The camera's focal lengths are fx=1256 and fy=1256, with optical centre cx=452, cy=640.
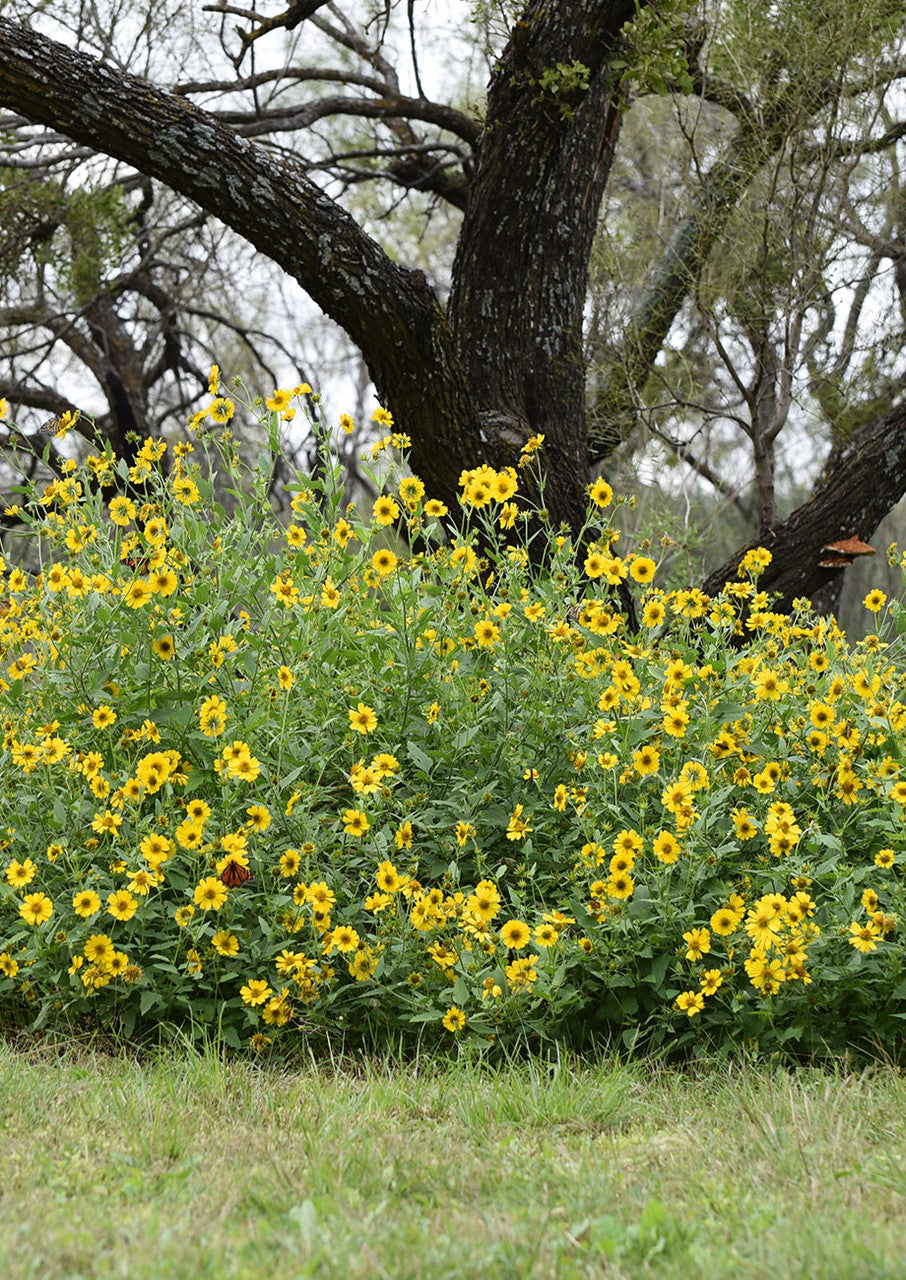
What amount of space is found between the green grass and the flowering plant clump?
0.59ft

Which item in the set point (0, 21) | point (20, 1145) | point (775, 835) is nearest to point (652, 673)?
point (775, 835)

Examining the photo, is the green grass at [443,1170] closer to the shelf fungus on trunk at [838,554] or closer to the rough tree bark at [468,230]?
the rough tree bark at [468,230]

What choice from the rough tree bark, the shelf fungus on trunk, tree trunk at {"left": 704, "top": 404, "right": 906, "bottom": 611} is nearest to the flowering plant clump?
the rough tree bark

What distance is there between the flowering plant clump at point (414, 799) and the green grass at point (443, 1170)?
0.18 metres

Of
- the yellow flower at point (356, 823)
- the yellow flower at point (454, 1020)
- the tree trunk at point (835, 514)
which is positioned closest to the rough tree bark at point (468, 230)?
the tree trunk at point (835, 514)

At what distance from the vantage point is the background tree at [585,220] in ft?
15.5

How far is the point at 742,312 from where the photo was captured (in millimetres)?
6824

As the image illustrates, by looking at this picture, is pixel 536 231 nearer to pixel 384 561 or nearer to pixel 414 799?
pixel 384 561

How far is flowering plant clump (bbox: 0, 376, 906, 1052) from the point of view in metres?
2.71

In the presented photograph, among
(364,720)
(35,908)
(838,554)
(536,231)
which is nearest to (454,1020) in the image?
(364,720)

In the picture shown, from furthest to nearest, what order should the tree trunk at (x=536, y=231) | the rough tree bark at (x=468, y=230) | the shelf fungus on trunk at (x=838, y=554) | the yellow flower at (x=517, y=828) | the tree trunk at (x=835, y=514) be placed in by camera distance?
the tree trunk at (x=835, y=514) < the shelf fungus on trunk at (x=838, y=554) < the tree trunk at (x=536, y=231) < the rough tree bark at (x=468, y=230) < the yellow flower at (x=517, y=828)

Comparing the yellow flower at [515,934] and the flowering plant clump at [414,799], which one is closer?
the yellow flower at [515,934]

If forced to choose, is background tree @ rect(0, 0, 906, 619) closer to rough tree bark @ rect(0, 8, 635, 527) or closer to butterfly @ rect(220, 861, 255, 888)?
rough tree bark @ rect(0, 8, 635, 527)

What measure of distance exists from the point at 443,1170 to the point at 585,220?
176 inches
